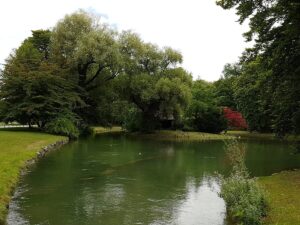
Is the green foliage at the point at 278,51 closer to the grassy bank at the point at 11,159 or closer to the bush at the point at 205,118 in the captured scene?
the grassy bank at the point at 11,159

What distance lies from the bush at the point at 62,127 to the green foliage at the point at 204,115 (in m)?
21.0

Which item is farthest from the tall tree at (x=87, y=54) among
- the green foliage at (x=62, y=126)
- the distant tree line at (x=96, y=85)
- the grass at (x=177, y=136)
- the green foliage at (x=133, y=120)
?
the grass at (x=177, y=136)

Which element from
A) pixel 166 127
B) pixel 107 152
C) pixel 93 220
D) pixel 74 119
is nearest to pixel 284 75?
pixel 93 220

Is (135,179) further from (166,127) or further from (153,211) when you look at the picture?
(166,127)

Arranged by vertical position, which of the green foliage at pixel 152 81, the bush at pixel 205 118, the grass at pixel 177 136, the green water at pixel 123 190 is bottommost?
the green water at pixel 123 190

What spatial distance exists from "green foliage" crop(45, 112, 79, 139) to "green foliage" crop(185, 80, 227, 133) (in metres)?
20.8

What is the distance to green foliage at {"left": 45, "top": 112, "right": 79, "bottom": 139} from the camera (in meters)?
43.1

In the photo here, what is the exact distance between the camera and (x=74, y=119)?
46031 mm

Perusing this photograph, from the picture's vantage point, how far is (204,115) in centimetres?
6112

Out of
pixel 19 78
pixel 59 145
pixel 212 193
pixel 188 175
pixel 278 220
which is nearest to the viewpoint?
pixel 278 220

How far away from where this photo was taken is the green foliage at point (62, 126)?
4309cm

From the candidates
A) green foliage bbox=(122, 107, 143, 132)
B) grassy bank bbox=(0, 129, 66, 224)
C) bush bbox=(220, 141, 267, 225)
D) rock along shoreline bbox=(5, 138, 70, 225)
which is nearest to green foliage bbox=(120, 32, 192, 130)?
green foliage bbox=(122, 107, 143, 132)

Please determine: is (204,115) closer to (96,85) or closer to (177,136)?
(177,136)

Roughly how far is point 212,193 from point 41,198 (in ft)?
24.1
